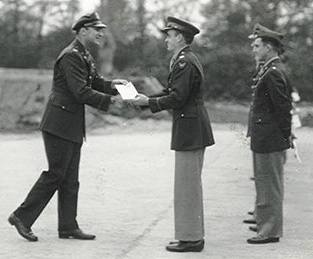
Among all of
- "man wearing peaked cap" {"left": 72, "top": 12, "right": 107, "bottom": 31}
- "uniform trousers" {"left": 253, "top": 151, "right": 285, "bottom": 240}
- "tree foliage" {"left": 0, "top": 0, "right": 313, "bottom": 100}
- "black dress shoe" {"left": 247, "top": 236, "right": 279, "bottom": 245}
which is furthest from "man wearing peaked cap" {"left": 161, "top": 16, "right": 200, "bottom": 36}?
"tree foliage" {"left": 0, "top": 0, "right": 313, "bottom": 100}

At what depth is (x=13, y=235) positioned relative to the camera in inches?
289

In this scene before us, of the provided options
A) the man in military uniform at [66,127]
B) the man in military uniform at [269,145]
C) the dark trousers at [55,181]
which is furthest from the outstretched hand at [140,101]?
the man in military uniform at [269,145]

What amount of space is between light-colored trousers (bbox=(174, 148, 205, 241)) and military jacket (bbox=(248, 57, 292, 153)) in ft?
2.25

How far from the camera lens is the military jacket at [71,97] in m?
7.02

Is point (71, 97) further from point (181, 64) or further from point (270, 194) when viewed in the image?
point (270, 194)

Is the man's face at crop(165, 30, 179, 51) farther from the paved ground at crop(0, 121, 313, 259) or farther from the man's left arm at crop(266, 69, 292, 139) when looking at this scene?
the paved ground at crop(0, 121, 313, 259)

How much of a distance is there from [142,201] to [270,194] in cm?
254

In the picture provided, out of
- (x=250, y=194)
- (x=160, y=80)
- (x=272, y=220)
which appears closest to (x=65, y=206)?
(x=272, y=220)

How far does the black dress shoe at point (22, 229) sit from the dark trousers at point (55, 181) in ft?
0.11

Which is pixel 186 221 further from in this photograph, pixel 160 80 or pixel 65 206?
pixel 160 80

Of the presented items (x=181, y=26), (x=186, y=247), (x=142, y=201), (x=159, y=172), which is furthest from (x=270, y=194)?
(x=159, y=172)

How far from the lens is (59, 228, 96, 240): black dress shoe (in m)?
7.20

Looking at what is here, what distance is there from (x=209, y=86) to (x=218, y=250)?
704 inches

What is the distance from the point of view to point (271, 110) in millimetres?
7195
